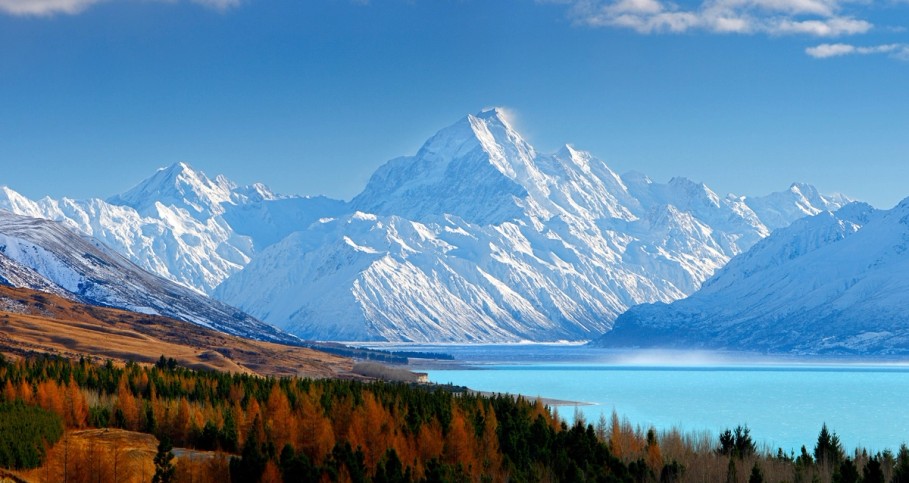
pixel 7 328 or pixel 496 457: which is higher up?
pixel 7 328

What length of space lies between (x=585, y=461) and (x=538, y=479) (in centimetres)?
663

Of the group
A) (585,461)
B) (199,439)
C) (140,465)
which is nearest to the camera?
(140,465)

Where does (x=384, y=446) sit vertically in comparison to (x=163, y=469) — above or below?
above

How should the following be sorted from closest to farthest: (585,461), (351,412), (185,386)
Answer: (585,461), (351,412), (185,386)

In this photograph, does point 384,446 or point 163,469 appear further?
point 384,446

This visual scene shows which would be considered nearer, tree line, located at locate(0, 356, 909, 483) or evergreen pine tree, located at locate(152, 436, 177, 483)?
evergreen pine tree, located at locate(152, 436, 177, 483)

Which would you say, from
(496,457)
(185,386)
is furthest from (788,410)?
(496,457)

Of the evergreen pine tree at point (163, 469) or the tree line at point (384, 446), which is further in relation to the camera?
the tree line at point (384, 446)

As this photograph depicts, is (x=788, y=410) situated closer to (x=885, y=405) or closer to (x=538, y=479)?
(x=885, y=405)

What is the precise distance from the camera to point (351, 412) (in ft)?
290

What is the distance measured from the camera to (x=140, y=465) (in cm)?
6300

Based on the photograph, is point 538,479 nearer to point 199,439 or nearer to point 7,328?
point 199,439

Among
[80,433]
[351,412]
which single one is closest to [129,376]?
[351,412]

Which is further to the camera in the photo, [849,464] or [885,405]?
[885,405]
